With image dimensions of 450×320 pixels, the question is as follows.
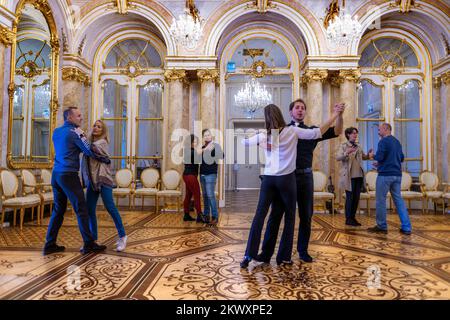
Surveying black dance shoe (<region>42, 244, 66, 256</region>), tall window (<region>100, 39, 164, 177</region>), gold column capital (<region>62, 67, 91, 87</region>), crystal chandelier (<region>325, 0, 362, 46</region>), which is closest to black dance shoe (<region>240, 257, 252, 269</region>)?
black dance shoe (<region>42, 244, 66, 256</region>)

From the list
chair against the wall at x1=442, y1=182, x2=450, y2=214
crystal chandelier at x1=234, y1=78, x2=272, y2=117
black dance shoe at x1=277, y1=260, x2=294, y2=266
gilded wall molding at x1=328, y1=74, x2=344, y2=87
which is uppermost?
crystal chandelier at x1=234, y1=78, x2=272, y2=117

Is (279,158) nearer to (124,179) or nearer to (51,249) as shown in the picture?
(51,249)

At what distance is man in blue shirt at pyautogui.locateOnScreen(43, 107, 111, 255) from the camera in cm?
346

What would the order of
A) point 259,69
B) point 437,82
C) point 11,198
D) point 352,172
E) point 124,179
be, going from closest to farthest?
1. point 11,198
2. point 352,172
3. point 124,179
4. point 437,82
5. point 259,69

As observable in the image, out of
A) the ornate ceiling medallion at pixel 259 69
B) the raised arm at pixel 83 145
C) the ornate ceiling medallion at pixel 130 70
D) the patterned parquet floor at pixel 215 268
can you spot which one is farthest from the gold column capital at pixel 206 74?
the raised arm at pixel 83 145

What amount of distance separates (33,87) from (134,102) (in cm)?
252

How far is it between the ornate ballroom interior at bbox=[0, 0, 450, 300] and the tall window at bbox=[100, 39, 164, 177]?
0.09 feet

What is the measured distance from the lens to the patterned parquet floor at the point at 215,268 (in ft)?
8.05

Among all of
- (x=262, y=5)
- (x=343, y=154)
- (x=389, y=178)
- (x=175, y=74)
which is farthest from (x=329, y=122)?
(x=262, y=5)

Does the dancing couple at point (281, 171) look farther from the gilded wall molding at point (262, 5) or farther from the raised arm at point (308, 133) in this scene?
the gilded wall molding at point (262, 5)

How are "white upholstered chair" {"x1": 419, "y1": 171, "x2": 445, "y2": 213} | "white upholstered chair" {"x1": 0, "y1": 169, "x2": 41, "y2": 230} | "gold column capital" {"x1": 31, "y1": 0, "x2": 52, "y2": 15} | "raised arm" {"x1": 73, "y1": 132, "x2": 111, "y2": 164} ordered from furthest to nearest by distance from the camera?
"white upholstered chair" {"x1": 419, "y1": 171, "x2": 445, "y2": 213} < "gold column capital" {"x1": 31, "y1": 0, "x2": 52, "y2": 15} < "white upholstered chair" {"x1": 0, "y1": 169, "x2": 41, "y2": 230} < "raised arm" {"x1": 73, "y1": 132, "x2": 111, "y2": 164}

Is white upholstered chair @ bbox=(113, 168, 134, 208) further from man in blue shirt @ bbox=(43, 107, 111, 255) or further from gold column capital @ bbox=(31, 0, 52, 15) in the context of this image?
man in blue shirt @ bbox=(43, 107, 111, 255)

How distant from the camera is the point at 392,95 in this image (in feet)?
27.2

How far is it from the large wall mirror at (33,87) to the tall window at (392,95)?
23.8 ft
